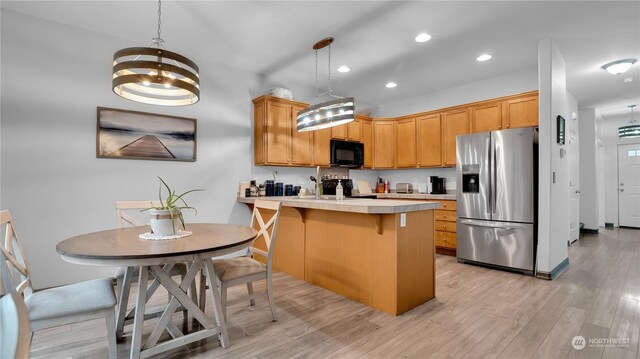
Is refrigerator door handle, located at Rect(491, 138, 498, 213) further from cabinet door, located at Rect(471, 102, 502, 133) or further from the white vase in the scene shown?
→ the white vase

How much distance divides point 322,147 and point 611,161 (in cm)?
778

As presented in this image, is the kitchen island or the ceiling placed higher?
the ceiling

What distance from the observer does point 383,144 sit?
5.89 meters

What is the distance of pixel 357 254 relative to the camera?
282cm

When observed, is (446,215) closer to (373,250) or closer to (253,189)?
(373,250)

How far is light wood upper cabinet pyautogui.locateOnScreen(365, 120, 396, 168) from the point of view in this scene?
5.84 m

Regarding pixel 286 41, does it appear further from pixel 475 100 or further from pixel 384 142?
pixel 475 100

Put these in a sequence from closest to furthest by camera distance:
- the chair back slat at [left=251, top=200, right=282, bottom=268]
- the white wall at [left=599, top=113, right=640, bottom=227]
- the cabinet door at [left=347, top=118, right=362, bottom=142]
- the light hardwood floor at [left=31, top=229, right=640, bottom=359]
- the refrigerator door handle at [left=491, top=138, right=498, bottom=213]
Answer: the light hardwood floor at [left=31, top=229, right=640, bottom=359]
the chair back slat at [left=251, top=200, right=282, bottom=268]
the refrigerator door handle at [left=491, top=138, right=498, bottom=213]
the cabinet door at [left=347, top=118, right=362, bottom=142]
the white wall at [left=599, top=113, right=640, bottom=227]

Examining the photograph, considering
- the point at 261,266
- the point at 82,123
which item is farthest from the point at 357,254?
the point at 82,123

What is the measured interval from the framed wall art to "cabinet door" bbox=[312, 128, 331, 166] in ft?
6.19

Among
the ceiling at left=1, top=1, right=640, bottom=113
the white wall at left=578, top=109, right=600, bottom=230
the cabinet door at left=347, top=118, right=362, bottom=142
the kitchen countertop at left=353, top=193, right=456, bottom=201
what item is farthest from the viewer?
the white wall at left=578, top=109, right=600, bottom=230

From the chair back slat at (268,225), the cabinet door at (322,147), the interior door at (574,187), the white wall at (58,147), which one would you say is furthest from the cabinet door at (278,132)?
the interior door at (574,187)

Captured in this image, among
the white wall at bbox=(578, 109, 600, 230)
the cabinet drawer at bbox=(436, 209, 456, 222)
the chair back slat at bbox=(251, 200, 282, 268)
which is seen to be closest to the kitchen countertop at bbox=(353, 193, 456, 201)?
the cabinet drawer at bbox=(436, 209, 456, 222)

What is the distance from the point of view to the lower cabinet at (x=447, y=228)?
4.56m
